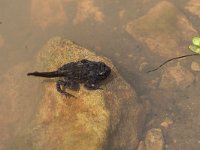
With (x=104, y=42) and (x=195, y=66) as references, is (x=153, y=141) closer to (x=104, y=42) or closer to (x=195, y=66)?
(x=195, y=66)

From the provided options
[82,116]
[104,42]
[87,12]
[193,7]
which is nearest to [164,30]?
[193,7]

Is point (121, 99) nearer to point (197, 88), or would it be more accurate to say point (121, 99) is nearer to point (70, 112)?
point (70, 112)

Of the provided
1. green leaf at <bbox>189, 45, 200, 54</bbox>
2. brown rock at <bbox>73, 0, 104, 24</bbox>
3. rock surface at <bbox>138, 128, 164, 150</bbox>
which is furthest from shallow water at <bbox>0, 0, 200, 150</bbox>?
green leaf at <bbox>189, 45, 200, 54</bbox>

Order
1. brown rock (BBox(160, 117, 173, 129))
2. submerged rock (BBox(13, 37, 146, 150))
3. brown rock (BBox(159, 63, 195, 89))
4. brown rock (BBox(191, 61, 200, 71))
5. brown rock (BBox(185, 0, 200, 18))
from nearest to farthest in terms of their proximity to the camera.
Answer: submerged rock (BBox(13, 37, 146, 150)) < brown rock (BBox(160, 117, 173, 129)) < brown rock (BBox(159, 63, 195, 89)) < brown rock (BBox(191, 61, 200, 71)) < brown rock (BBox(185, 0, 200, 18))

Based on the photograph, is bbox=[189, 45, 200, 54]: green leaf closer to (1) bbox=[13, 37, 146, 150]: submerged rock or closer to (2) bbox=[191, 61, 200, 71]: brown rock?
(2) bbox=[191, 61, 200, 71]: brown rock

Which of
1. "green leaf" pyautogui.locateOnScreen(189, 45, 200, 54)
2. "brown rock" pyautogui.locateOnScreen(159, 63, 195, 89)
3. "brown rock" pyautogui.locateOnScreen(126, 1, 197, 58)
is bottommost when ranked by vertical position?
"brown rock" pyautogui.locateOnScreen(159, 63, 195, 89)

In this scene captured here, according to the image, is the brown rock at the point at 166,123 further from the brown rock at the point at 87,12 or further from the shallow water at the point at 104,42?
the brown rock at the point at 87,12
